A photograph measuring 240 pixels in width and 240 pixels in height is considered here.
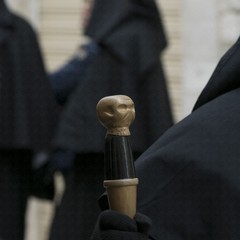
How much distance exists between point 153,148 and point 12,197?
4.03 metres

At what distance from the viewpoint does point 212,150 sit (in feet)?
7.38

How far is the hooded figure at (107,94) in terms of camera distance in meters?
5.95

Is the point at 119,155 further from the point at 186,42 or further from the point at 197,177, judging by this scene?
the point at 186,42

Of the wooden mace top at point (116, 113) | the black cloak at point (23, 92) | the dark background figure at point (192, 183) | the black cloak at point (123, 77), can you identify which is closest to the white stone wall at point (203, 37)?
the black cloak at point (123, 77)

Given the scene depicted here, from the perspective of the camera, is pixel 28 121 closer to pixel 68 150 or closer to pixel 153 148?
pixel 68 150

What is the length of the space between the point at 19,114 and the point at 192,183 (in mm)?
4215

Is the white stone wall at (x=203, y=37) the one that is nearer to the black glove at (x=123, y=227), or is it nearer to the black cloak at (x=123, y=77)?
the black cloak at (x=123, y=77)

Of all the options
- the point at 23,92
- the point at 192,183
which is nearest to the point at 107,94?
the point at 23,92

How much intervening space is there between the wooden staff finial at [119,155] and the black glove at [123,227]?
0.03m

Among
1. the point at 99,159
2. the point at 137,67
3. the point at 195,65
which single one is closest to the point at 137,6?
the point at 137,67

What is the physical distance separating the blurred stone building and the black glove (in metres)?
6.42

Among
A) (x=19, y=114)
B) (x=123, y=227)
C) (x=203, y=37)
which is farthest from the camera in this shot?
(x=203, y=37)

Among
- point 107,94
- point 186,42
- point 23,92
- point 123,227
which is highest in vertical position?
point 123,227

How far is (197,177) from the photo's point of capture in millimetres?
2238
